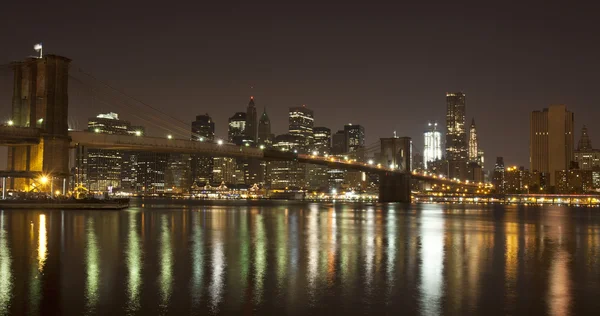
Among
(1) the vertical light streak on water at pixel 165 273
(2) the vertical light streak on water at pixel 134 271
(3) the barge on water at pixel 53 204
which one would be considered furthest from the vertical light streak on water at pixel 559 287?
(3) the barge on water at pixel 53 204

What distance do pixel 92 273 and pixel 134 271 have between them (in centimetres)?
98

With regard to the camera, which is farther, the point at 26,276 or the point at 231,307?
the point at 26,276

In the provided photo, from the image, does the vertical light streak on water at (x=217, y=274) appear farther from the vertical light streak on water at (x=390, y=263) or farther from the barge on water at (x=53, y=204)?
the barge on water at (x=53, y=204)

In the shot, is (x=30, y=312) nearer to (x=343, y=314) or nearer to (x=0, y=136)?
(x=343, y=314)

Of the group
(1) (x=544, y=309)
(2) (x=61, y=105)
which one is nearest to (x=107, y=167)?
(2) (x=61, y=105)

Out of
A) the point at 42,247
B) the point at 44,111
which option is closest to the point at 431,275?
the point at 42,247

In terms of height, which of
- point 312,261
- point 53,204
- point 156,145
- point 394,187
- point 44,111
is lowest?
point 312,261

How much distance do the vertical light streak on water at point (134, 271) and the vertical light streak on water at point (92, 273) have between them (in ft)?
2.08

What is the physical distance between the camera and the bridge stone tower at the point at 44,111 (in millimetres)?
51219

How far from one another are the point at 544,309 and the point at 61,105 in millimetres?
49618

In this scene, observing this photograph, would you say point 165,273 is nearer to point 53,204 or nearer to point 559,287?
point 559,287

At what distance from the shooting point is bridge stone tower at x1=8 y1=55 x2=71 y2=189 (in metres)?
51.2

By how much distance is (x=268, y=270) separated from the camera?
15219 mm

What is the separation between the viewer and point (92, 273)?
14.4 m
